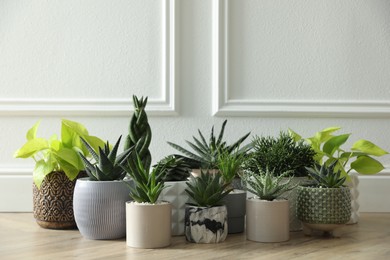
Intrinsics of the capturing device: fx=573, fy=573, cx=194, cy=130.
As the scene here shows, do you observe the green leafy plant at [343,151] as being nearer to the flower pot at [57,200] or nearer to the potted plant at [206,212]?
the potted plant at [206,212]

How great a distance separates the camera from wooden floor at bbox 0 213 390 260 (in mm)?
1050

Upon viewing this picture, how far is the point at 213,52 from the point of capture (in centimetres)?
165

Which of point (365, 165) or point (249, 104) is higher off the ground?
point (249, 104)

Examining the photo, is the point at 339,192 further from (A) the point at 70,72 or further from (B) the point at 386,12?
(A) the point at 70,72

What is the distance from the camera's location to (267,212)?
3.79 ft

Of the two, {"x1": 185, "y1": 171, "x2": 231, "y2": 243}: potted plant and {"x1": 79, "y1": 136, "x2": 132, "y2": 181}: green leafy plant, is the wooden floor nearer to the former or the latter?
{"x1": 185, "y1": 171, "x2": 231, "y2": 243}: potted plant

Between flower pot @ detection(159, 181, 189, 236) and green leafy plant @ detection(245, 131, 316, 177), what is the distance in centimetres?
17

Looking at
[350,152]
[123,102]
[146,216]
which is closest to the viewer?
[146,216]

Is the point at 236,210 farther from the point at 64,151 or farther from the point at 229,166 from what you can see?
the point at 64,151

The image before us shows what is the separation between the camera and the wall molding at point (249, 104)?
164cm

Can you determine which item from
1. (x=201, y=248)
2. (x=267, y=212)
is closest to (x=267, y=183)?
(x=267, y=212)

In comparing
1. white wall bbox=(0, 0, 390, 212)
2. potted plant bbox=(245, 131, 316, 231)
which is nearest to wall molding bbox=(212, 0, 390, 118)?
white wall bbox=(0, 0, 390, 212)

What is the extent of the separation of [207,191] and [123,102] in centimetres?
59

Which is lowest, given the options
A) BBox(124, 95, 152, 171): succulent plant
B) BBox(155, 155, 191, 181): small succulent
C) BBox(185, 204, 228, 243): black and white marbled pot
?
BBox(185, 204, 228, 243): black and white marbled pot
